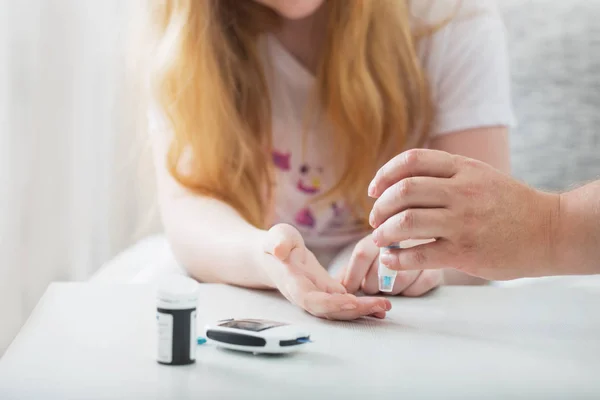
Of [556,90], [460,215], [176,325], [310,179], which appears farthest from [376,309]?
[556,90]

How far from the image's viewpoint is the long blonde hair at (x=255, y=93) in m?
1.23

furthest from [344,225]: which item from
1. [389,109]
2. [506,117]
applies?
[506,117]

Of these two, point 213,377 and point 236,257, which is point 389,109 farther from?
point 213,377

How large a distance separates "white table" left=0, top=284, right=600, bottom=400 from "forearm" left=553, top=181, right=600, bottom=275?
8 centimetres

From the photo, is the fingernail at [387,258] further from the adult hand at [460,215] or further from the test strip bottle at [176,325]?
the test strip bottle at [176,325]

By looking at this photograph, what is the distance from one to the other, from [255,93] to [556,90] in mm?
597

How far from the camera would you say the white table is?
0.60 m

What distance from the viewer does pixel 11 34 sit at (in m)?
1.46

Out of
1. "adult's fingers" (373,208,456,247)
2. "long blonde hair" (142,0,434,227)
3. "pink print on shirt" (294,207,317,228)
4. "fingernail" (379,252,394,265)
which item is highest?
"long blonde hair" (142,0,434,227)

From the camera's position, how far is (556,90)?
1.46m

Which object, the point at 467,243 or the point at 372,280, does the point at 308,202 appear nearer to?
the point at 372,280

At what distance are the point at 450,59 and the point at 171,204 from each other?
0.53 m

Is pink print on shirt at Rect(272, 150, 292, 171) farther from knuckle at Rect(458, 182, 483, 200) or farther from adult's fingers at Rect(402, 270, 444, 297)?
knuckle at Rect(458, 182, 483, 200)

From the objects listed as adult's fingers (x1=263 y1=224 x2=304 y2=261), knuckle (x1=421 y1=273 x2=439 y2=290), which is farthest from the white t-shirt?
adult's fingers (x1=263 y1=224 x2=304 y2=261)
